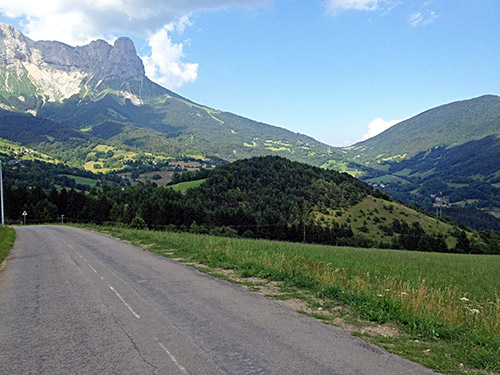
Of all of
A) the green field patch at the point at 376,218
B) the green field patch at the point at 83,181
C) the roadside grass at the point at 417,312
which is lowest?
the green field patch at the point at 376,218

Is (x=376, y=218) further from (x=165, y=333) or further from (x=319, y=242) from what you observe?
(x=165, y=333)

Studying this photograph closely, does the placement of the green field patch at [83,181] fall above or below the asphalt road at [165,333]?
above

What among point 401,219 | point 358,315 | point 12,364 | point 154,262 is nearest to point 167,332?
point 12,364

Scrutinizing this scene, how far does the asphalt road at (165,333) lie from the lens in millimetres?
6016

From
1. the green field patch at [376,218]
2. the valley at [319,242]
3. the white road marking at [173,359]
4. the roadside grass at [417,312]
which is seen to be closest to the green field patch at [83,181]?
the valley at [319,242]

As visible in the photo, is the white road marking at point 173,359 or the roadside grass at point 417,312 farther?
the roadside grass at point 417,312

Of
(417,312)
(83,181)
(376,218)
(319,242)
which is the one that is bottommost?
(319,242)

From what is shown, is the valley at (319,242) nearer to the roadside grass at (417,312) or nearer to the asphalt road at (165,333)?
the roadside grass at (417,312)

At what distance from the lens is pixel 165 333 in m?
7.50

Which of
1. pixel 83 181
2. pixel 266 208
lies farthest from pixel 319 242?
pixel 83 181

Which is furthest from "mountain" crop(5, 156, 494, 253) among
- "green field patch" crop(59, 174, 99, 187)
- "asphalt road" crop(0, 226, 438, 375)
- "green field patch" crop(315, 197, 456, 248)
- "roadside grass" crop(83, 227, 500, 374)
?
"roadside grass" crop(83, 227, 500, 374)

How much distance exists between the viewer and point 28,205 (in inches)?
3349

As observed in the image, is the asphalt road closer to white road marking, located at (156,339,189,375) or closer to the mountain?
white road marking, located at (156,339,189,375)

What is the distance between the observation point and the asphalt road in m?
6.02
